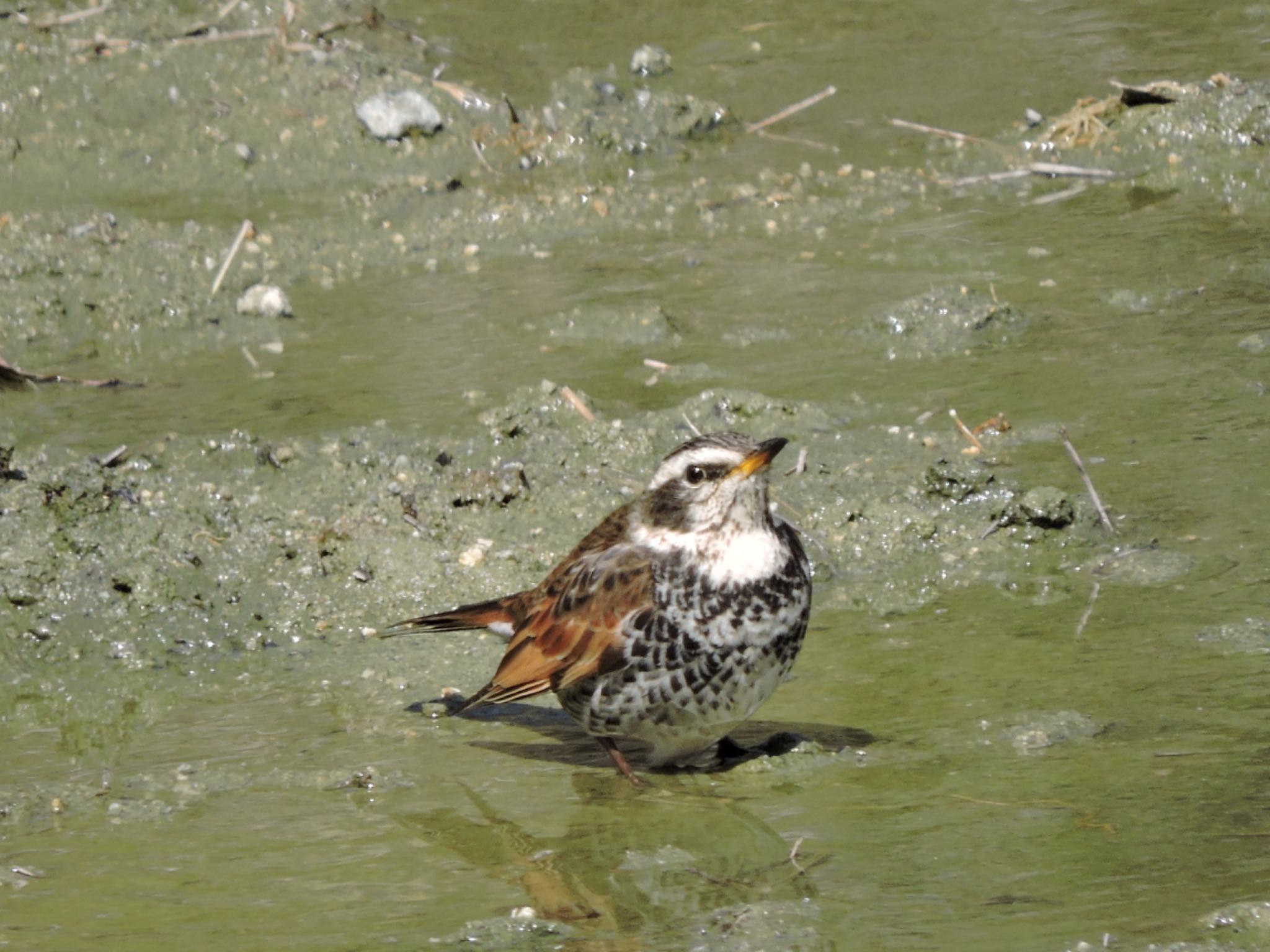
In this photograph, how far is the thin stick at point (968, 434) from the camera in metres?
6.64

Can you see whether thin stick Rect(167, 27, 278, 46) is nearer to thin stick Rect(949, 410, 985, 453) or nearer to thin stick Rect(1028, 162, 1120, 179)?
thin stick Rect(1028, 162, 1120, 179)

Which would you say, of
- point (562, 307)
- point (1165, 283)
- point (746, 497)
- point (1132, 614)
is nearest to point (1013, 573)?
point (1132, 614)

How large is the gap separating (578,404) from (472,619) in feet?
5.14

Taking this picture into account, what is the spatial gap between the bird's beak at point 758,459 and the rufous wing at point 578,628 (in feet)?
1.23

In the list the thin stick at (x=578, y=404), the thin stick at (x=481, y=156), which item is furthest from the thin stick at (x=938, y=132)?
the thin stick at (x=578, y=404)

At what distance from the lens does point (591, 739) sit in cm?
552

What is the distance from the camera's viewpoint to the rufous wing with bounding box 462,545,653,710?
491cm

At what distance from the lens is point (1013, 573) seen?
5.96m

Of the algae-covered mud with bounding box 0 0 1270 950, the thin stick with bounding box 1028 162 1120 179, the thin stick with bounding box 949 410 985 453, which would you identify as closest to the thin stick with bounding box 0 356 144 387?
the algae-covered mud with bounding box 0 0 1270 950

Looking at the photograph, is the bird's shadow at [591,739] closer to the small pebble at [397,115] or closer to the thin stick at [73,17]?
the small pebble at [397,115]

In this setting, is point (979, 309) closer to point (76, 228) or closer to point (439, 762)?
point (439, 762)

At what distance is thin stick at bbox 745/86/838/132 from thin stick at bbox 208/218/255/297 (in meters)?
3.02

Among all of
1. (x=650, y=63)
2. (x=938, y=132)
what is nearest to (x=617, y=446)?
(x=938, y=132)

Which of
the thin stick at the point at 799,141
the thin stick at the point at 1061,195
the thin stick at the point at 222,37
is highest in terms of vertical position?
the thin stick at the point at 222,37
